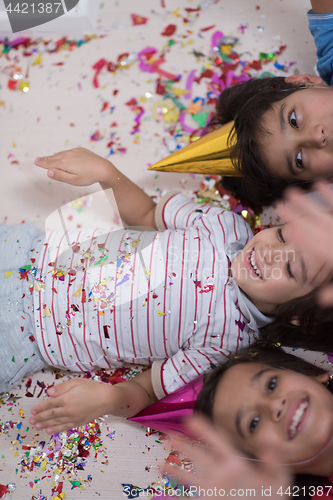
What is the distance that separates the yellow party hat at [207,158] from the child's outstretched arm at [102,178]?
11 cm

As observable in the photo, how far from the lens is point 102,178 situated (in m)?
1.03

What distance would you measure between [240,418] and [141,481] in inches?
15.8

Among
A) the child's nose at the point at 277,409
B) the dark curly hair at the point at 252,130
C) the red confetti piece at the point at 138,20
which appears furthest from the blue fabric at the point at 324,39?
the child's nose at the point at 277,409

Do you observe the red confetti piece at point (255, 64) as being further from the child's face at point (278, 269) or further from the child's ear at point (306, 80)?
the child's face at point (278, 269)

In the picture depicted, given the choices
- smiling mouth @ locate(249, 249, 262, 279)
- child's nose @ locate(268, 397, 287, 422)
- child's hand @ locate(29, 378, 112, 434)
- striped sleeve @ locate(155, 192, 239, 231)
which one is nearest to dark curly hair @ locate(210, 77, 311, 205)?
striped sleeve @ locate(155, 192, 239, 231)

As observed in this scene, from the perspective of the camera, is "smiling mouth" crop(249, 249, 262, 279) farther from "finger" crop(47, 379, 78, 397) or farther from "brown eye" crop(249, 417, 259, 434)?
"finger" crop(47, 379, 78, 397)

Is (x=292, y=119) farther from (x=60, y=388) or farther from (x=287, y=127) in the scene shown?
(x=60, y=388)

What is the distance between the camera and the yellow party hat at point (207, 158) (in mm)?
1028

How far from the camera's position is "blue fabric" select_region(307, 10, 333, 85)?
1.04m

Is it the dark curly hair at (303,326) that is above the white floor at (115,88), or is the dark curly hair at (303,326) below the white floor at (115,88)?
below

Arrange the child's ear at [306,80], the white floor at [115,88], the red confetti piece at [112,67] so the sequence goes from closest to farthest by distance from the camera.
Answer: the child's ear at [306,80], the white floor at [115,88], the red confetti piece at [112,67]

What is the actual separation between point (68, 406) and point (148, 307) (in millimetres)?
286

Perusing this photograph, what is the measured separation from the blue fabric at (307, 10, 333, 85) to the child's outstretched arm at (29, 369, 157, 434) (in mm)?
1053

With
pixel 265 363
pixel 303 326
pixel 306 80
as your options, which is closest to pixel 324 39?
pixel 306 80
